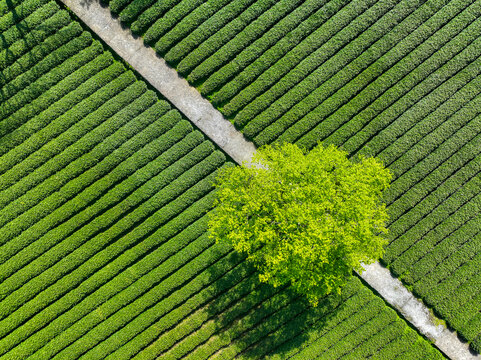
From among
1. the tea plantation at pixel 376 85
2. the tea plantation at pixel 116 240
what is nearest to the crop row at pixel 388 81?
the tea plantation at pixel 376 85

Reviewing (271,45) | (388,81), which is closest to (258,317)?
(388,81)

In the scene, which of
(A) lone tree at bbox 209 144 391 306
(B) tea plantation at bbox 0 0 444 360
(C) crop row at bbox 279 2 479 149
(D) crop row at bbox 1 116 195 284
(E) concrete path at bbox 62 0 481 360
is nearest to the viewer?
(A) lone tree at bbox 209 144 391 306

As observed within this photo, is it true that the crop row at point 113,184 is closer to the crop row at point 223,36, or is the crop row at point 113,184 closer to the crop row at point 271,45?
the crop row at point 271,45

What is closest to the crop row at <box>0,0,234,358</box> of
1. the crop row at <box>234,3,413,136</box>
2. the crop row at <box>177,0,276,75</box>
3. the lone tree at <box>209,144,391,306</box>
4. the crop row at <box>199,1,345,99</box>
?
the crop row at <box>177,0,276,75</box>

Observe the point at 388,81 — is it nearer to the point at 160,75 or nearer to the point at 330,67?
the point at 330,67

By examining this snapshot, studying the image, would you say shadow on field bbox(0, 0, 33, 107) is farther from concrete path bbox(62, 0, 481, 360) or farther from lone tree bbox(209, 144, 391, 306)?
lone tree bbox(209, 144, 391, 306)

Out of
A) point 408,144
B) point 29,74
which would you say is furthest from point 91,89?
point 408,144
